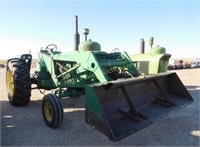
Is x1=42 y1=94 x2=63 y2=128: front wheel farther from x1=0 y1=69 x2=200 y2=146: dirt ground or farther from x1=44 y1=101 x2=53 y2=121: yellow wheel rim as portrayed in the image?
x1=0 y1=69 x2=200 y2=146: dirt ground

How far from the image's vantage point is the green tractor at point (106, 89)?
2.92 m

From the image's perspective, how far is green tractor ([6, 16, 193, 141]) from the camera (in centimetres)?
292

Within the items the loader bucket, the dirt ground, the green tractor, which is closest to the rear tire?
the green tractor

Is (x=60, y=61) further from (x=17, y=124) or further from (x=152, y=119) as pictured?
(x=152, y=119)

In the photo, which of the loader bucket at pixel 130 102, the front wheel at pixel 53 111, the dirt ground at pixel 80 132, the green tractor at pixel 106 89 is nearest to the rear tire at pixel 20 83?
the green tractor at pixel 106 89

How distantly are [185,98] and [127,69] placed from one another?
1.34m

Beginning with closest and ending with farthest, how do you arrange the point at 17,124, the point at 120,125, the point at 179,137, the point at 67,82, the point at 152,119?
the point at 120,125
the point at 152,119
the point at 179,137
the point at 17,124
the point at 67,82

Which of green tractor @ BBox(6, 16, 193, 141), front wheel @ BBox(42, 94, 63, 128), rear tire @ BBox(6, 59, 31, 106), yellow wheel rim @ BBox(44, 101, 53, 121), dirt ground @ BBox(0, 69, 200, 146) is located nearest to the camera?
green tractor @ BBox(6, 16, 193, 141)

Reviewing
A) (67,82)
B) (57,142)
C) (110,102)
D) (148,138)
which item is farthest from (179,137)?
(67,82)

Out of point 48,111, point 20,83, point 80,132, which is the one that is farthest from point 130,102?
point 20,83

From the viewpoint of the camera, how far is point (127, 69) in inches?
175

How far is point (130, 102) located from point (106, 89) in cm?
46

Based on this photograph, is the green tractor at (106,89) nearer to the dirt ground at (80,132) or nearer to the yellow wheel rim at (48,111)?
the yellow wheel rim at (48,111)

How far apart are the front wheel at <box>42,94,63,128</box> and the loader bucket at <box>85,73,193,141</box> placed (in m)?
0.90
